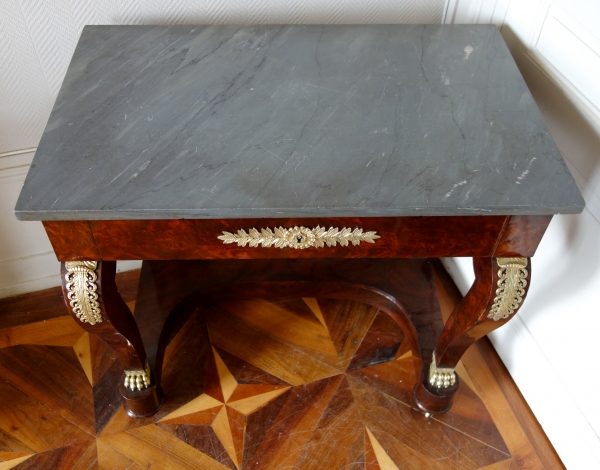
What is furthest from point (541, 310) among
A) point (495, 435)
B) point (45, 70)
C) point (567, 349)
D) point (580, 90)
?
point (45, 70)

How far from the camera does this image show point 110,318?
710 mm

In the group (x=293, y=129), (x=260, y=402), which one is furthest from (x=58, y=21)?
(x=260, y=402)

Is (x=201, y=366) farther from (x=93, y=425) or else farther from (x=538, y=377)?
(x=538, y=377)

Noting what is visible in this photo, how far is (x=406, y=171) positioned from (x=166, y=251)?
0.95 feet

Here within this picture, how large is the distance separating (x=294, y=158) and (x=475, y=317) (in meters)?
0.33

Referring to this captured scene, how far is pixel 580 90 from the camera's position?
701 millimetres

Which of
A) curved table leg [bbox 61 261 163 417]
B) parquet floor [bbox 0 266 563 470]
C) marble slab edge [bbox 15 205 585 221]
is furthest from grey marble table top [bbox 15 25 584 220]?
parquet floor [bbox 0 266 563 470]

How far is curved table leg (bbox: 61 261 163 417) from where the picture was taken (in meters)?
0.66

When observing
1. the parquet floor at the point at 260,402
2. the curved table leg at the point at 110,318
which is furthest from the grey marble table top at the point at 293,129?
the parquet floor at the point at 260,402

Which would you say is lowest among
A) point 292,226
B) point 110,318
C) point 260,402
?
point 260,402

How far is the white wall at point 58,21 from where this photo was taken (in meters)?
0.82

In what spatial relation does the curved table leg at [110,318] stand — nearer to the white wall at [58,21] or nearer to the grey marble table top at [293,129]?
the grey marble table top at [293,129]

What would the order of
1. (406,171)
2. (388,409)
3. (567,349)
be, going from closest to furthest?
1. (406,171)
2. (567,349)
3. (388,409)

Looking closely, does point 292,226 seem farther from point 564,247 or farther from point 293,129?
point 564,247
